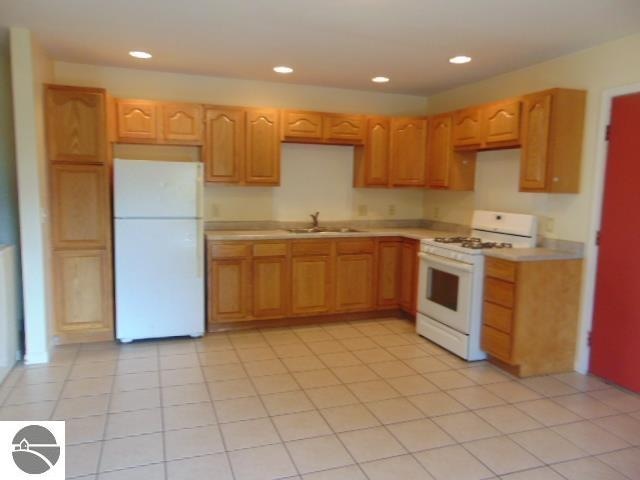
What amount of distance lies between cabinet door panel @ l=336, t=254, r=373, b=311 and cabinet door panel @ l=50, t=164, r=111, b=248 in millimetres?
2144

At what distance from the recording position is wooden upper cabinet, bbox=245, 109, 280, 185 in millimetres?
4449

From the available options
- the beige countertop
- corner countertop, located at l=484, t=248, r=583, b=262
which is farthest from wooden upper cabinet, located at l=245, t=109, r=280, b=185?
corner countertop, located at l=484, t=248, r=583, b=262

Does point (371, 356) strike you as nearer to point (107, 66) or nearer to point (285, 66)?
point (285, 66)

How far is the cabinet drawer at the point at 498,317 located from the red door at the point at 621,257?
653mm

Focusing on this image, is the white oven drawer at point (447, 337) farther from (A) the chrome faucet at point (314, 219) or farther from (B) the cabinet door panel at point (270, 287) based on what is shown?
(A) the chrome faucet at point (314, 219)

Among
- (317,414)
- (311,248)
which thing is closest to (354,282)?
(311,248)

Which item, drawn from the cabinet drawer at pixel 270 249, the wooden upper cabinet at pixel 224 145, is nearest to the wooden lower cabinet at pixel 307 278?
the cabinet drawer at pixel 270 249

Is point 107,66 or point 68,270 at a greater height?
point 107,66

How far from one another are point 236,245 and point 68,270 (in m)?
1.37

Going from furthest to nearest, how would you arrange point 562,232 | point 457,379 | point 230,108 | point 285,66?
1. point 230,108
2. point 285,66
3. point 562,232
4. point 457,379

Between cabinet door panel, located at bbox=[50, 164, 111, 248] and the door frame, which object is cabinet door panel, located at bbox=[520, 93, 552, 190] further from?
cabinet door panel, located at bbox=[50, 164, 111, 248]

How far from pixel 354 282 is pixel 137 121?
2501mm

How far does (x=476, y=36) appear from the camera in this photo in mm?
3162

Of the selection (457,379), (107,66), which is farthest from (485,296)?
(107,66)
